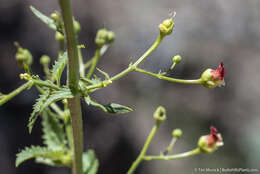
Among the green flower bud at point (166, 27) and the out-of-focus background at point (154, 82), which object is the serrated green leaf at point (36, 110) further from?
the out-of-focus background at point (154, 82)

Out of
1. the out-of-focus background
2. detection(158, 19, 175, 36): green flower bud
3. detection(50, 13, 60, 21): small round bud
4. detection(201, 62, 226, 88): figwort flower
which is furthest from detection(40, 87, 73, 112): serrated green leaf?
the out-of-focus background

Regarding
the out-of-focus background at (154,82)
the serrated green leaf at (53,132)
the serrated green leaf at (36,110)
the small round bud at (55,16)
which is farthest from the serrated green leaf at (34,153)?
the out-of-focus background at (154,82)

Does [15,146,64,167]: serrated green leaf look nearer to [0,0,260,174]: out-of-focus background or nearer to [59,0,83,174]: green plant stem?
[59,0,83,174]: green plant stem

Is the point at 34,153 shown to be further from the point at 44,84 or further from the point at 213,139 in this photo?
the point at 213,139

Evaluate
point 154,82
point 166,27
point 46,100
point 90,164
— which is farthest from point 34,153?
point 154,82

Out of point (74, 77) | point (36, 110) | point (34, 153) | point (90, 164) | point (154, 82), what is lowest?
point (90, 164)

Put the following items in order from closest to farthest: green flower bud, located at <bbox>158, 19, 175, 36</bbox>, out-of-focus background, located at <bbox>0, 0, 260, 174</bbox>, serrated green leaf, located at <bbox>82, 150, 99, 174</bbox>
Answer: green flower bud, located at <bbox>158, 19, 175, 36</bbox>, serrated green leaf, located at <bbox>82, 150, 99, 174</bbox>, out-of-focus background, located at <bbox>0, 0, 260, 174</bbox>
